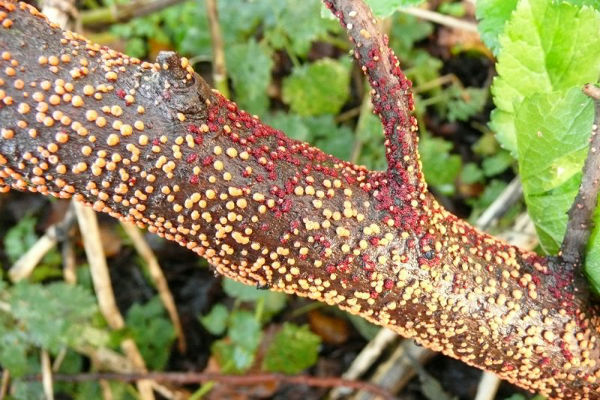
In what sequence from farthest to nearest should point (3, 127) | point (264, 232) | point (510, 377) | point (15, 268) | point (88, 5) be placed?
1. point (88, 5)
2. point (15, 268)
3. point (510, 377)
4. point (264, 232)
5. point (3, 127)

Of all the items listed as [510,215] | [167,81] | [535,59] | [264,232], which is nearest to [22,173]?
[167,81]

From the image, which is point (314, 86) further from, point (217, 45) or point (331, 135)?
point (217, 45)

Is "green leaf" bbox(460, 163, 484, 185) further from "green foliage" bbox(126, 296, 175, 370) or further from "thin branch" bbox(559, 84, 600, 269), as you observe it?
"green foliage" bbox(126, 296, 175, 370)

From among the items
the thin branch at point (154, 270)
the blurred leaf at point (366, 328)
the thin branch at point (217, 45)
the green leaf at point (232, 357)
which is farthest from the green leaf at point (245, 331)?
the thin branch at point (217, 45)

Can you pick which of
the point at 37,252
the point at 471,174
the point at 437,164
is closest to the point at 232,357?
the point at 37,252

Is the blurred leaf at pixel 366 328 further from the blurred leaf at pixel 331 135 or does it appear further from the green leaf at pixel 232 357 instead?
the blurred leaf at pixel 331 135

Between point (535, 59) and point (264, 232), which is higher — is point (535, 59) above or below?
above

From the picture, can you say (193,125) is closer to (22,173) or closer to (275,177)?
(275,177)

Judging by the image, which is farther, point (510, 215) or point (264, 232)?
point (510, 215)
